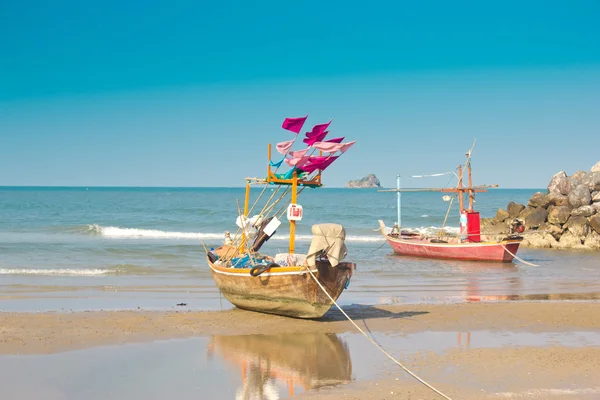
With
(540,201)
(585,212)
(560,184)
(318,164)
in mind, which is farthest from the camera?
(560,184)

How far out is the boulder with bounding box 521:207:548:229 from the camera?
3678 cm

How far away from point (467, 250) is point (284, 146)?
56.9ft

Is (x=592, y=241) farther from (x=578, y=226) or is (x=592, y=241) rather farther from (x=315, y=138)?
(x=315, y=138)

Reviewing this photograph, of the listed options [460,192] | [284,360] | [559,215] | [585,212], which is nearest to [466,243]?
[460,192]

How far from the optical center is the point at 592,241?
109 feet

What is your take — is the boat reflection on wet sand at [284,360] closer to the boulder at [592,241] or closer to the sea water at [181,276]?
the sea water at [181,276]

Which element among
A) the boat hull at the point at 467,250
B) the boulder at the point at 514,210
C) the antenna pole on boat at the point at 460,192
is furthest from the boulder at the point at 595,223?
the antenna pole on boat at the point at 460,192

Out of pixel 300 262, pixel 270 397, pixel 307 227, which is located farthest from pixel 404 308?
pixel 307 227

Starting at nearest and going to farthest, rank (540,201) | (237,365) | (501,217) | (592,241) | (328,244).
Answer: (237,365)
(328,244)
(592,241)
(540,201)
(501,217)

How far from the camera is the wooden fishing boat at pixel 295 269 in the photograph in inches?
494

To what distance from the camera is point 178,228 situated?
168 ft

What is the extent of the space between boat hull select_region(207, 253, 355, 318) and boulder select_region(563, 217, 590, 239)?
25265mm

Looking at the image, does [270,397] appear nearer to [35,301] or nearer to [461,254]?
[35,301]

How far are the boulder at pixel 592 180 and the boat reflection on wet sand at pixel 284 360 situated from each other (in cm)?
3101
